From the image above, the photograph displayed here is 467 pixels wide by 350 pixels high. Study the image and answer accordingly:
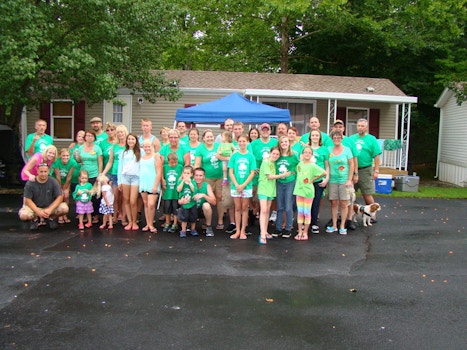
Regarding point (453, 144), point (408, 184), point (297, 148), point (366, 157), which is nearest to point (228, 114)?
point (297, 148)

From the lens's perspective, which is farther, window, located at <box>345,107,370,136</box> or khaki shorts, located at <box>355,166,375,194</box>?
window, located at <box>345,107,370,136</box>

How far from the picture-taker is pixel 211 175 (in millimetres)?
7426

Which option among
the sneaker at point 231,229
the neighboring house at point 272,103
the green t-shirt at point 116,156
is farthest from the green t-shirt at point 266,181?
the neighboring house at point 272,103

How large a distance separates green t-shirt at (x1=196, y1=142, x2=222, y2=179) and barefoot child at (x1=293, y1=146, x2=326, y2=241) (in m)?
1.29

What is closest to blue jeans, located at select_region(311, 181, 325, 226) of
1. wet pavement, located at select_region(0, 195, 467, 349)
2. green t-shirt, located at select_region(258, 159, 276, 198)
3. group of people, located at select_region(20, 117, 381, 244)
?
group of people, located at select_region(20, 117, 381, 244)

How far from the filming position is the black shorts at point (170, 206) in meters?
7.16

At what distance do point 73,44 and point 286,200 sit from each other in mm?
6984

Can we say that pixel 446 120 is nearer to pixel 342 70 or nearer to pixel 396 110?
pixel 396 110

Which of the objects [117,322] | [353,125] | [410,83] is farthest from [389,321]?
[410,83]

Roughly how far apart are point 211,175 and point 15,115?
820 cm

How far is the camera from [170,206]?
285 inches

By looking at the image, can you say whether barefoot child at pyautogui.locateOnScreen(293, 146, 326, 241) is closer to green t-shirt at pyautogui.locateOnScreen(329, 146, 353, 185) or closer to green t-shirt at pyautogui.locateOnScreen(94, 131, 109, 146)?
green t-shirt at pyautogui.locateOnScreen(329, 146, 353, 185)

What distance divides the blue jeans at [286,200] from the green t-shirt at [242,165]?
484 mm

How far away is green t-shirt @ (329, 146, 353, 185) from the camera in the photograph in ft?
23.8
